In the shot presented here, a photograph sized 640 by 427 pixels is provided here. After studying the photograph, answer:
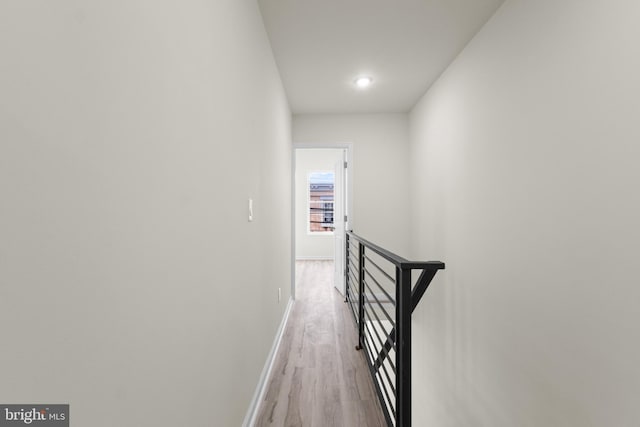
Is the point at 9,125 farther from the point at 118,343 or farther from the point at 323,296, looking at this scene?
the point at 323,296

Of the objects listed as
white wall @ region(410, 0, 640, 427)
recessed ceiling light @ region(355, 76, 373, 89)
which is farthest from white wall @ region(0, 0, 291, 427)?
recessed ceiling light @ region(355, 76, 373, 89)

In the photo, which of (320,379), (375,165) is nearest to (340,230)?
(375,165)

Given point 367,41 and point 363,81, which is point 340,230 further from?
point 367,41

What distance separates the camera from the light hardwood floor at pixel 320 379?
5.74ft

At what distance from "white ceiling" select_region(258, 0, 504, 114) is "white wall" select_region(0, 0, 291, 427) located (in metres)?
1.05

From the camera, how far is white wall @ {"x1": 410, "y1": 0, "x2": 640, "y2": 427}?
4.08ft

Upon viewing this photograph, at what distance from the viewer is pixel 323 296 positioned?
421cm

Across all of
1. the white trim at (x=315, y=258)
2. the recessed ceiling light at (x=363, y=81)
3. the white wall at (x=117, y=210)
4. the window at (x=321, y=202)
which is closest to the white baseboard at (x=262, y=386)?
the white wall at (x=117, y=210)

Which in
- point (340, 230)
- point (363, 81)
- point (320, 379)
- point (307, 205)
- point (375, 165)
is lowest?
point (320, 379)

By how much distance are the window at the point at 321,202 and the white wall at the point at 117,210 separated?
6.16 metres

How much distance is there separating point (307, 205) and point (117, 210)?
6.83 meters

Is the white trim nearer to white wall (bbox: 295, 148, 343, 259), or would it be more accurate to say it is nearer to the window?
white wall (bbox: 295, 148, 343, 259)

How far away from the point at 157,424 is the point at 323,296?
140 inches

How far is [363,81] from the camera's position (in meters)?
3.20
